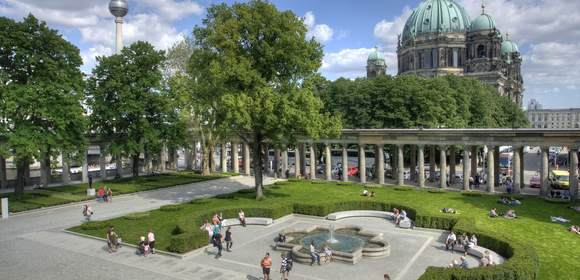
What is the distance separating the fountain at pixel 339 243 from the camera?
1096 inches

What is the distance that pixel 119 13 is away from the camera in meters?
89.0

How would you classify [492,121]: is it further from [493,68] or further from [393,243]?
[393,243]

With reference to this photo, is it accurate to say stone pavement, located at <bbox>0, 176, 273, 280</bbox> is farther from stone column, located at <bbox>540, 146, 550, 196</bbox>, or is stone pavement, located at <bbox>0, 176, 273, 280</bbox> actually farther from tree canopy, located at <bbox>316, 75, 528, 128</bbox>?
tree canopy, located at <bbox>316, 75, 528, 128</bbox>

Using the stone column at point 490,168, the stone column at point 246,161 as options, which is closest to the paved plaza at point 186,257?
the stone column at point 490,168

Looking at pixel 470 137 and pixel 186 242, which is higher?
pixel 470 137

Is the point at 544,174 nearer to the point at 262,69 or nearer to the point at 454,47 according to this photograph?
the point at 262,69

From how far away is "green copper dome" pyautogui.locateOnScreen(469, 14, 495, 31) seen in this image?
454ft

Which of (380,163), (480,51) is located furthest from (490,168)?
(480,51)

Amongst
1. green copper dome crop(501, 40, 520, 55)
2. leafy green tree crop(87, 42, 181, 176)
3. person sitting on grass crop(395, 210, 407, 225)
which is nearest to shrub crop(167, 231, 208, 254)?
person sitting on grass crop(395, 210, 407, 225)

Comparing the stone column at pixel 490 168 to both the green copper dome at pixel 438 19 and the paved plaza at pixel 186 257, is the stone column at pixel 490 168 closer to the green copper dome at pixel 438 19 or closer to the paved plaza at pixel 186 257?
the paved plaza at pixel 186 257

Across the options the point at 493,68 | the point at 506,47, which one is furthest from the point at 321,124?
the point at 506,47

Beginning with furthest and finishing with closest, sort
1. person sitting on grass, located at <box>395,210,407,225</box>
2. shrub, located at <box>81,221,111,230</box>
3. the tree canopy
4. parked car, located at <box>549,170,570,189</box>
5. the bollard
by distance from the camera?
the tree canopy, parked car, located at <box>549,170,570,189</box>, the bollard, person sitting on grass, located at <box>395,210,407,225</box>, shrub, located at <box>81,221,111,230</box>

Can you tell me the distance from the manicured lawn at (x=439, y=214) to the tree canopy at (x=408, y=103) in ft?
74.4

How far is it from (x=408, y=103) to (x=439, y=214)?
4506 cm
